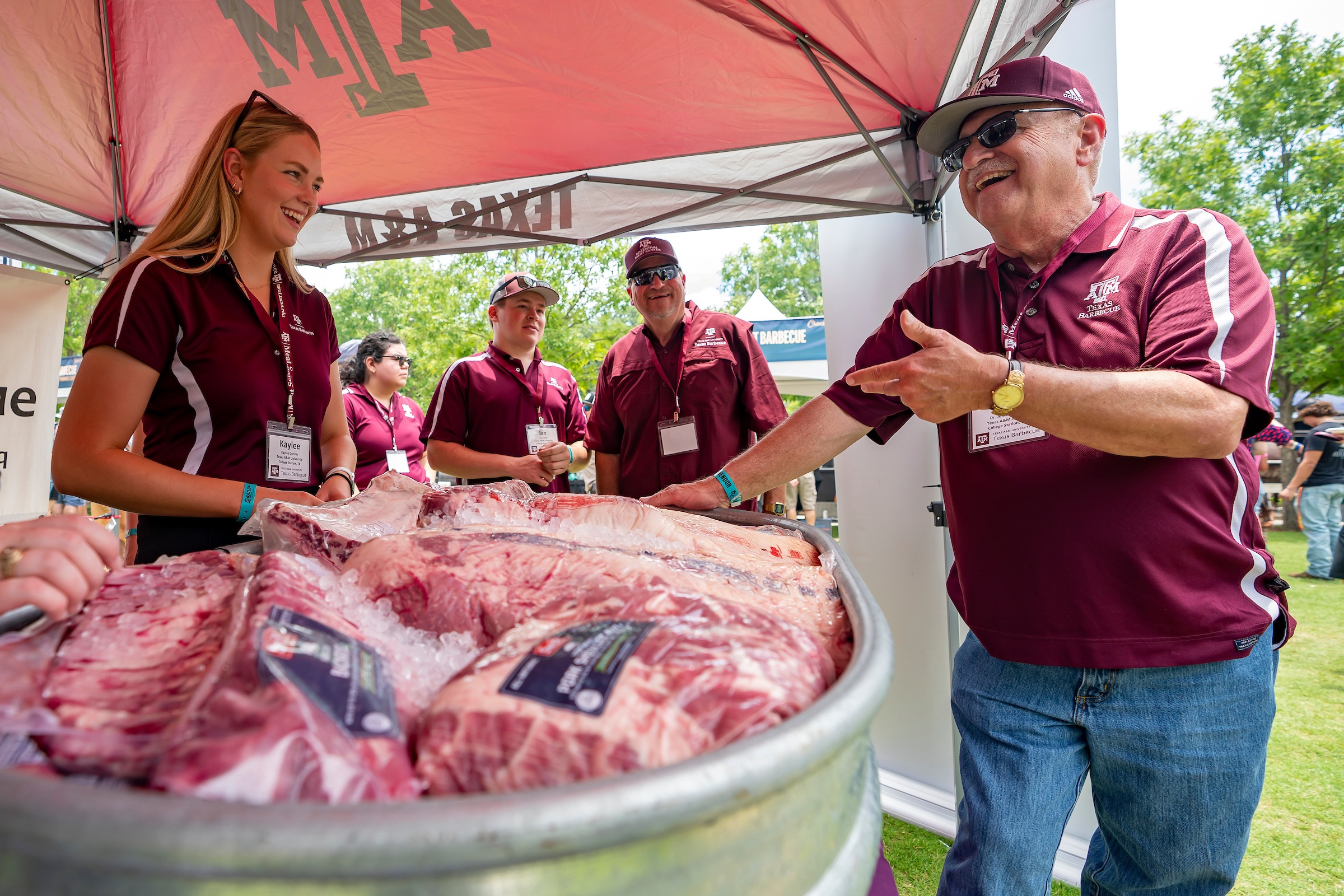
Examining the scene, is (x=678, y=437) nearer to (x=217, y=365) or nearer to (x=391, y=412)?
(x=217, y=365)

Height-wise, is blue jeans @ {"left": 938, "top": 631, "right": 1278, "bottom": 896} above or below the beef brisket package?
below

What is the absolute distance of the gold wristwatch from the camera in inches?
62.7

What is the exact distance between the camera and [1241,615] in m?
1.73

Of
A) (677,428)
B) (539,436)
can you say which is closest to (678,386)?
(677,428)

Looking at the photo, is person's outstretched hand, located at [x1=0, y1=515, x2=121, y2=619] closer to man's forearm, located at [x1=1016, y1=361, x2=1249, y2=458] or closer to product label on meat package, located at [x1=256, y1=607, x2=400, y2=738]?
product label on meat package, located at [x1=256, y1=607, x2=400, y2=738]

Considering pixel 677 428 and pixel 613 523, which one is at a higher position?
pixel 677 428

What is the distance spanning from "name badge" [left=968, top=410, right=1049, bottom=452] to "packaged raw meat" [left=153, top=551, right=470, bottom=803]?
1.70 m

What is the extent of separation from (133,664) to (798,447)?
6.16ft

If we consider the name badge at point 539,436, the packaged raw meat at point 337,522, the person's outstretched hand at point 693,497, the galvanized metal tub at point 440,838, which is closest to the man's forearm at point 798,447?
the person's outstretched hand at point 693,497

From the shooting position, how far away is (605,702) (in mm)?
599

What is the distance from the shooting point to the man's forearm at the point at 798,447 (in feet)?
7.63

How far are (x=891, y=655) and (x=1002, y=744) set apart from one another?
1.53 meters

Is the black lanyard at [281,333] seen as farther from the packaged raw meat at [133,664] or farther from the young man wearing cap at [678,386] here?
the young man wearing cap at [678,386]

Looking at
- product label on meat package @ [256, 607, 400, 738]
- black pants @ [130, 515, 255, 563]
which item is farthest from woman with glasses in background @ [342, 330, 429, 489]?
product label on meat package @ [256, 607, 400, 738]
